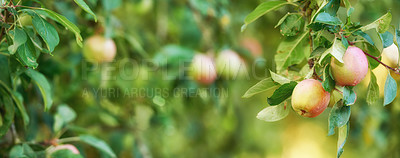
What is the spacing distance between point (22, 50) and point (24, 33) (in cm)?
3

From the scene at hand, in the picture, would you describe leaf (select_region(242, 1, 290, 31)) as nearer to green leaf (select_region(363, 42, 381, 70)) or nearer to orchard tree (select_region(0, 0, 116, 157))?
green leaf (select_region(363, 42, 381, 70))

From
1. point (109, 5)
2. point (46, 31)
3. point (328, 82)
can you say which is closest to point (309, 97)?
point (328, 82)

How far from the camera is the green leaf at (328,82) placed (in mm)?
645

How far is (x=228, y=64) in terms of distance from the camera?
1.57 m

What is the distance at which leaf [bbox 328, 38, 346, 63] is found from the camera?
0.62 metres

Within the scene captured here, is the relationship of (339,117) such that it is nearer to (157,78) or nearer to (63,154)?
(63,154)

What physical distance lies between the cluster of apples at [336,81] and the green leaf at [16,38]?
0.43 meters

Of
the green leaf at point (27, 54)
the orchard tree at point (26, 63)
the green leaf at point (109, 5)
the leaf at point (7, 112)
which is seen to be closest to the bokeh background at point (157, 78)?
the green leaf at point (109, 5)

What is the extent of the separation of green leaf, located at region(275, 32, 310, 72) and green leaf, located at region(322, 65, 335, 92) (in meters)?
0.14

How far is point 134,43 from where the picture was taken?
1401 millimetres

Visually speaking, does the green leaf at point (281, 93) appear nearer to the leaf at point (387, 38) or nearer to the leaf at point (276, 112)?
the leaf at point (276, 112)

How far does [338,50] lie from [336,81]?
56 mm

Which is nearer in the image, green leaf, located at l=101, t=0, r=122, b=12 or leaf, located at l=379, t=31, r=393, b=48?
leaf, located at l=379, t=31, r=393, b=48

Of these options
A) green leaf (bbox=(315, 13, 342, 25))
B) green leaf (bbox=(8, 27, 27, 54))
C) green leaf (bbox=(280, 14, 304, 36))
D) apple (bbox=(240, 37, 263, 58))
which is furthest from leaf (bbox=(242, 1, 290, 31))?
apple (bbox=(240, 37, 263, 58))
